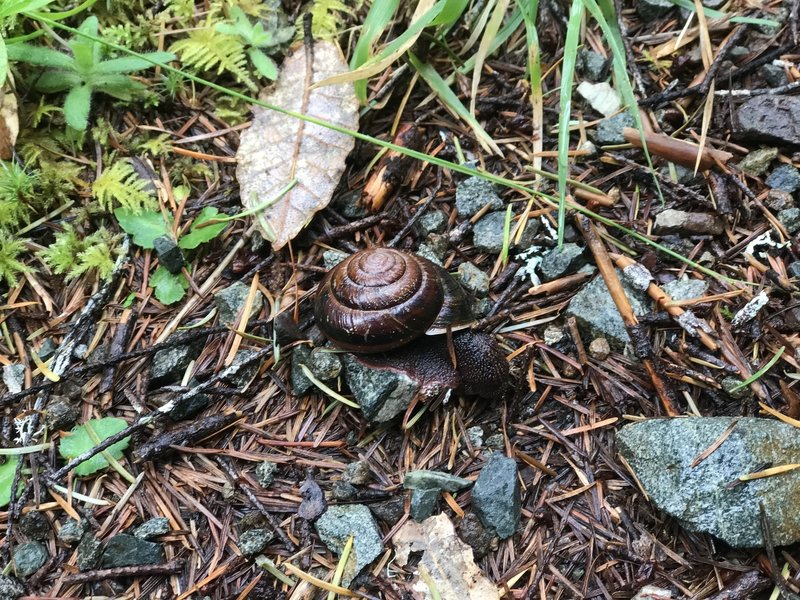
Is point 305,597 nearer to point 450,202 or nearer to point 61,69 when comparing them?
point 450,202

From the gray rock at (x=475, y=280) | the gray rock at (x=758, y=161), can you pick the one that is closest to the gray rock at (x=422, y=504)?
the gray rock at (x=475, y=280)

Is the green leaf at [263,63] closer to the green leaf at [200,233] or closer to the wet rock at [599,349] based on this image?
the green leaf at [200,233]

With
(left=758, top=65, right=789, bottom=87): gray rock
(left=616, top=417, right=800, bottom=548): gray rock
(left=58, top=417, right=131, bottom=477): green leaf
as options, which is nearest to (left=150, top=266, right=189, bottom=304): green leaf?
(left=58, top=417, right=131, bottom=477): green leaf

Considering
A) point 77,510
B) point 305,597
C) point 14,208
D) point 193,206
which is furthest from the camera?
point 193,206

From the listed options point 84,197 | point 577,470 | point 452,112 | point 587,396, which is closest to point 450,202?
point 452,112

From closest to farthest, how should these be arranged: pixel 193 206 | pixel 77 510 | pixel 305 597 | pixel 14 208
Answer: pixel 305 597 → pixel 77 510 → pixel 14 208 → pixel 193 206

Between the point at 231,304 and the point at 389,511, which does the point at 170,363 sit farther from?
the point at 389,511
